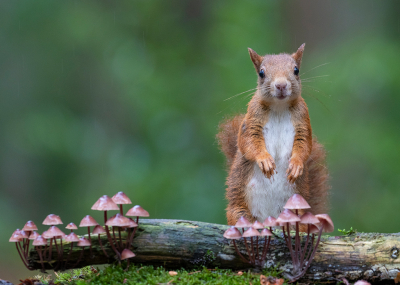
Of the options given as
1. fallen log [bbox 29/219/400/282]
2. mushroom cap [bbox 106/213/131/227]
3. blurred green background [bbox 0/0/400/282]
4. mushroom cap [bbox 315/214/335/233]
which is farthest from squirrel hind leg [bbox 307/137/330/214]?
mushroom cap [bbox 106/213/131/227]

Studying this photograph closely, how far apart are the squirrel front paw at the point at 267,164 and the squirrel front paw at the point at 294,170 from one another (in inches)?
4.4

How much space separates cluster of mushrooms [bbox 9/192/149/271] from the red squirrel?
1.00 meters

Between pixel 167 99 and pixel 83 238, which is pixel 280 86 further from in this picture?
pixel 167 99

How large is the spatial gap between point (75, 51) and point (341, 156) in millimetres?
3975

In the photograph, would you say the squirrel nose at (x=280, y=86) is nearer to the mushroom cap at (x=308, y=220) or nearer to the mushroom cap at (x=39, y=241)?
the mushroom cap at (x=308, y=220)

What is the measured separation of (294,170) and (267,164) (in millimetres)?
190

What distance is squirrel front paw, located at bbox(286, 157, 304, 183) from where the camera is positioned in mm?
2719

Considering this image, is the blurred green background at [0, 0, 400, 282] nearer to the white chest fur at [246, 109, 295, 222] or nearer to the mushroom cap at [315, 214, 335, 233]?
the white chest fur at [246, 109, 295, 222]

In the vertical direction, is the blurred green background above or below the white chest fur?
above

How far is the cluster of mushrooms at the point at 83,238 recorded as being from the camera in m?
2.06

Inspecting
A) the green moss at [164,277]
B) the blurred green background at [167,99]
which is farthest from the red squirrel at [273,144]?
the blurred green background at [167,99]

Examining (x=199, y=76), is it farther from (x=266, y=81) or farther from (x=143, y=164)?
(x=266, y=81)

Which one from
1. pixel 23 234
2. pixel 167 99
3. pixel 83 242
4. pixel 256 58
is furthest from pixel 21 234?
pixel 167 99

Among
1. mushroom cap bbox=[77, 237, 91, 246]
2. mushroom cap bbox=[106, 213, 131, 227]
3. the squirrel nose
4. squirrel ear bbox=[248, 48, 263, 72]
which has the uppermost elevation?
squirrel ear bbox=[248, 48, 263, 72]
